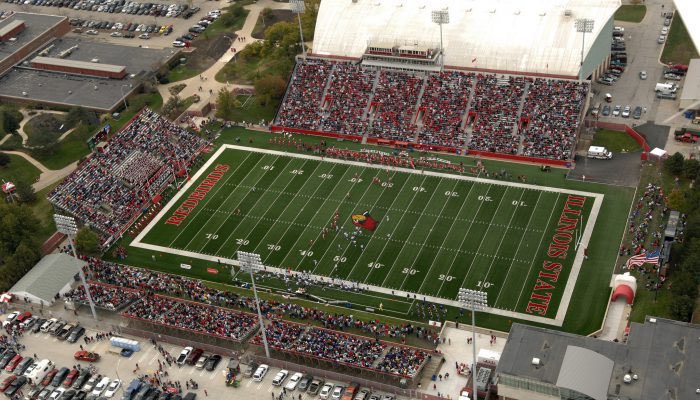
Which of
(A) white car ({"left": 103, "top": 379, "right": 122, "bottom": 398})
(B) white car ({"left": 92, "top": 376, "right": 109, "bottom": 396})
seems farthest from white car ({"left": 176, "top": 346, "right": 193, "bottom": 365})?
(B) white car ({"left": 92, "top": 376, "right": 109, "bottom": 396})

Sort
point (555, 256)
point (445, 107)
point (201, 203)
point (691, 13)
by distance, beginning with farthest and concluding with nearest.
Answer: point (691, 13) → point (445, 107) → point (201, 203) → point (555, 256)

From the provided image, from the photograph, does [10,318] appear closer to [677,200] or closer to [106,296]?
[106,296]

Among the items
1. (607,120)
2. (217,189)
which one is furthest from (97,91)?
(607,120)

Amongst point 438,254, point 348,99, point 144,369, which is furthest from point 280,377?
point 348,99

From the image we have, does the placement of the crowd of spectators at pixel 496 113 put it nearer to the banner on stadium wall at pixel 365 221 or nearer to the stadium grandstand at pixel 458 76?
the stadium grandstand at pixel 458 76

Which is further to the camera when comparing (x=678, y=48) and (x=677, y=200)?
(x=678, y=48)

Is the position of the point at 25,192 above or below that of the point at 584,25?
A: below

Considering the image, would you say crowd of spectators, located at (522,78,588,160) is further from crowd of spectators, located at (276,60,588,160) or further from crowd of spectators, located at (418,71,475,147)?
crowd of spectators, located at (418,71,475,147)
